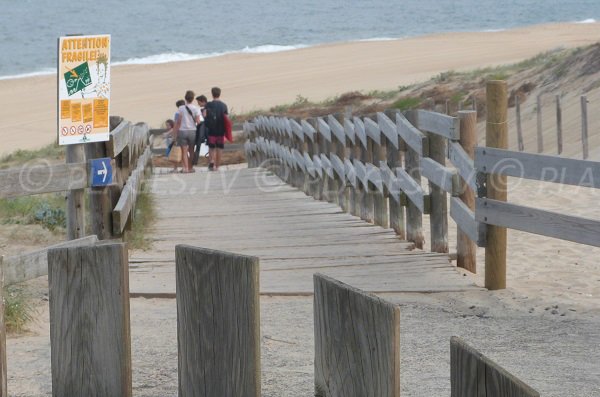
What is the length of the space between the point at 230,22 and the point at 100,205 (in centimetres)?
8616

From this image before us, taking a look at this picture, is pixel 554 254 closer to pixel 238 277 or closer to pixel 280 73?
pixel 238 277

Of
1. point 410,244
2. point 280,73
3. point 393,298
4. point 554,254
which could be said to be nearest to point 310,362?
Result: point 393,298

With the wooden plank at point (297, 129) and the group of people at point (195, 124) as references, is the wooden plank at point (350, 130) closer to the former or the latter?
the wooden plank at point (297, 129)

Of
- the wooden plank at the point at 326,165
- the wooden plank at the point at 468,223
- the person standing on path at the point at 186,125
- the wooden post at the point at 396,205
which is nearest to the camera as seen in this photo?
the wooden plank at the point at 468,223

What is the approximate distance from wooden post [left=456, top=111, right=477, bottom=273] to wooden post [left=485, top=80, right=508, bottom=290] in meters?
0.32

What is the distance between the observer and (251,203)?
1353 cm

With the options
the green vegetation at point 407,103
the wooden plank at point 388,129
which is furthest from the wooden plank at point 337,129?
the green vegetation at point 407,103

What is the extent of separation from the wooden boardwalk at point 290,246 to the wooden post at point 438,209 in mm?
202

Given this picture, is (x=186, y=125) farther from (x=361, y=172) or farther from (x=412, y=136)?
(x=412, y=136)

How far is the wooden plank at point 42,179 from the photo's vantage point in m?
6.21

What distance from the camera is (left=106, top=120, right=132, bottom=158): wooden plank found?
7.92 m

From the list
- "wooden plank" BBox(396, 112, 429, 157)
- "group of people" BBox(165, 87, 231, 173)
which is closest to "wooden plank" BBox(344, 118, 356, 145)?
"wooden plank" BBox(396, 112, 429, 157)

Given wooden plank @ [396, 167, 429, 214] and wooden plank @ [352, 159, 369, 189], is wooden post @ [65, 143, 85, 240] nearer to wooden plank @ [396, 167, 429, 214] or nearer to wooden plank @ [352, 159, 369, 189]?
wooden plank @ [396, 167, 429, 214]

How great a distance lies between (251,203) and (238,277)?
1115cm
